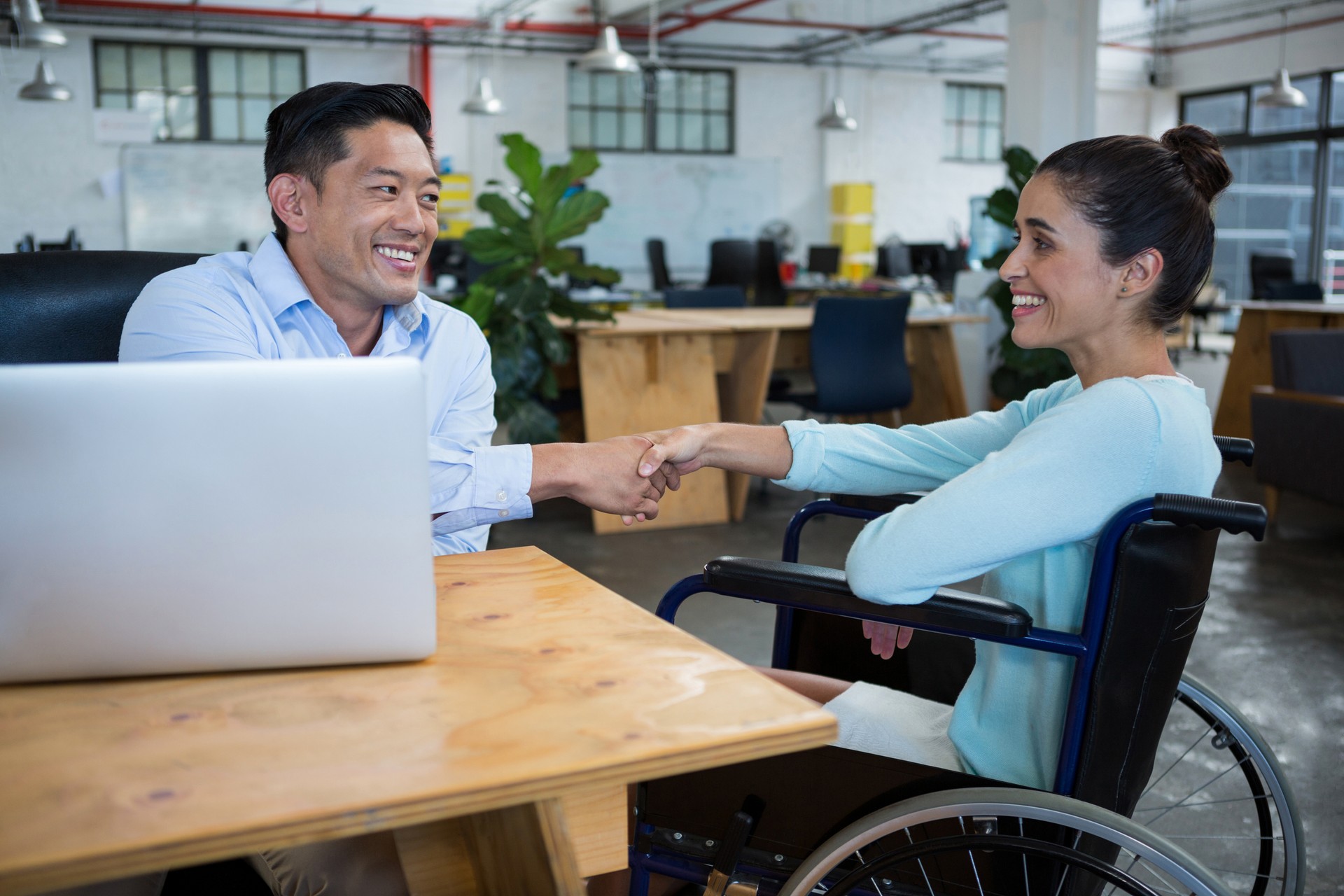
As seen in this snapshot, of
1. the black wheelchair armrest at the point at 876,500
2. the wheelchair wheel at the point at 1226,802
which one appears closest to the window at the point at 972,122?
the wheelchair wheel at the point at 1226,802

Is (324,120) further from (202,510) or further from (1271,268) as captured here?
(1271,268)

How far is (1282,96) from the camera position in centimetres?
893

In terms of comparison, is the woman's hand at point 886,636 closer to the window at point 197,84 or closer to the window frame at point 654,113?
the window at point 197,84

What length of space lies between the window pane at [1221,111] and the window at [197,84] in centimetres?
974

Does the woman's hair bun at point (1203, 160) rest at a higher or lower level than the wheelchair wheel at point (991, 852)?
higher

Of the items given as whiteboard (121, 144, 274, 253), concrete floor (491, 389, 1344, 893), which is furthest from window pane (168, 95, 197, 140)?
concrete floor (491, 389, 1344, 893)

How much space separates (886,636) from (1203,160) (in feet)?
2.21

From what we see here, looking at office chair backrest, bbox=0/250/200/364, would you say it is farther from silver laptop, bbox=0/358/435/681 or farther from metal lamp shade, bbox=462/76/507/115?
metal lamp shade, bbox=462/76/507/115

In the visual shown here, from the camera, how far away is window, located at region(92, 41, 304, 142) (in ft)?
34.4

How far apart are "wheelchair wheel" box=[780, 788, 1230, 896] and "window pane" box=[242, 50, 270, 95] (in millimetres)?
11264

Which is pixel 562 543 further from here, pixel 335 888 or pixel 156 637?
pixel 156 637

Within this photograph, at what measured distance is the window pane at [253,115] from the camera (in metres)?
10.9

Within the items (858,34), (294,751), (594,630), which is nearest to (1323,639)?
(594,630)

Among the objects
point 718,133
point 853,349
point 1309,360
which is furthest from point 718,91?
point 1309,360
